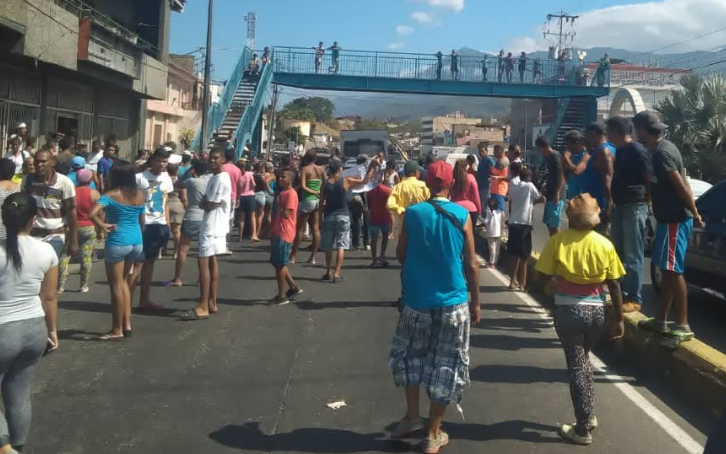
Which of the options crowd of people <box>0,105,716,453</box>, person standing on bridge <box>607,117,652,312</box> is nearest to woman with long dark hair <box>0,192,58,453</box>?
crowd of people <box>0,105,716,453</box>

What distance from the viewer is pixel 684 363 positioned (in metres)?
5.94

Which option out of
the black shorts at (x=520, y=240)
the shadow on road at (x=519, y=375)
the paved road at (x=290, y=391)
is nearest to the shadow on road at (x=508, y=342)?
the paved road at (x=290, y=391)

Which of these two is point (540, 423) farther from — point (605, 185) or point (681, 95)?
point (681, 95)

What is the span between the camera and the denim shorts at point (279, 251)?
8.84 metres

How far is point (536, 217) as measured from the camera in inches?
939

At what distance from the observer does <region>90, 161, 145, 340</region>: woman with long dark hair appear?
7.12 metres

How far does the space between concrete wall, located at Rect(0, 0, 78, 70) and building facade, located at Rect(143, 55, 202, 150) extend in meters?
17.0

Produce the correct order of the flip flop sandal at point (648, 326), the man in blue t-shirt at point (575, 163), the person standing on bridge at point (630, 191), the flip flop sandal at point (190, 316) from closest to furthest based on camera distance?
1. the flip flop sandal at point (648, 326)
2. the person standing on bridge at point (630, 191)
3. the man in blue t-shirt at point (575, 163)
4. the flip flop sandal at point (190, 316)

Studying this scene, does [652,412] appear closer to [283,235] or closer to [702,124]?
[283,235]

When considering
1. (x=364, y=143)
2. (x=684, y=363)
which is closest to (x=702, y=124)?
(x=364, y=143)

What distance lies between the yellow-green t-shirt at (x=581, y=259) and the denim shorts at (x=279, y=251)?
4301 mm

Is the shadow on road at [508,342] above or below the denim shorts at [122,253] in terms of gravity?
below

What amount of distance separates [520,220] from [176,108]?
3197cm

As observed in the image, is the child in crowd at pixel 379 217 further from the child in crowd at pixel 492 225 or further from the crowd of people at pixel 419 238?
the child in crowd at pixel 492 225
